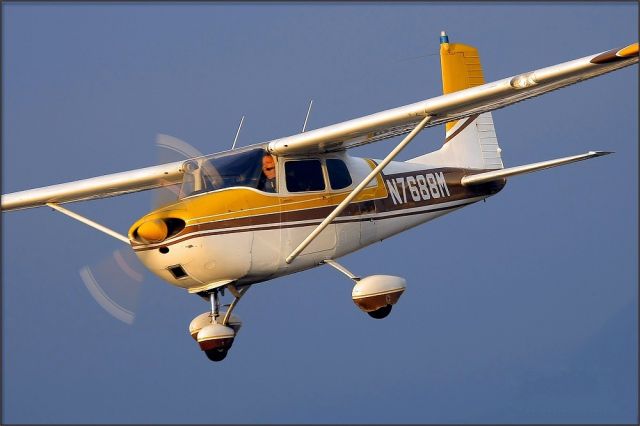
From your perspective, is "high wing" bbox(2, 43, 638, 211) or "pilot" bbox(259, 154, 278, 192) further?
"pilot" bbox(259, 154, 278, 192)

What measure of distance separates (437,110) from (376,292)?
287 centimetres

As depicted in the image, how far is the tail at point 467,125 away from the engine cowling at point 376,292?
438cm

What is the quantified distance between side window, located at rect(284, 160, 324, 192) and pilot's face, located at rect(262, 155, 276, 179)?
254 millimetres

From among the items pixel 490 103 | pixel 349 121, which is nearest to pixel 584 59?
pixel 490 103

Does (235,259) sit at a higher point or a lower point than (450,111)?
lower

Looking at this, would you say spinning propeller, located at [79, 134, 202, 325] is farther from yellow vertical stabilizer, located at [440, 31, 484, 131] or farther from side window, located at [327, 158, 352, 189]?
yellow vertical stabilizer, located at [440, 31, 484, 131]

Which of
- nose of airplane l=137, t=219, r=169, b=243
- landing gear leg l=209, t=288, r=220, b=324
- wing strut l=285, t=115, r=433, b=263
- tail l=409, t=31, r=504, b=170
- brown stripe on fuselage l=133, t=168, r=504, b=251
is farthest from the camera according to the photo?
tail l=409, t=31, r=504, b=170

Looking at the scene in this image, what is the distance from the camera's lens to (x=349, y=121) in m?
23.2

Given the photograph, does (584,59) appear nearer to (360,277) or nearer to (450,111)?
(450,111)

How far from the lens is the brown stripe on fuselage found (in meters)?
22.1

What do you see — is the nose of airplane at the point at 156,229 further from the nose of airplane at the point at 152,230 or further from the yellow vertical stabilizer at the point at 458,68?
the yellow vertical stabilizer at the point at 458,68

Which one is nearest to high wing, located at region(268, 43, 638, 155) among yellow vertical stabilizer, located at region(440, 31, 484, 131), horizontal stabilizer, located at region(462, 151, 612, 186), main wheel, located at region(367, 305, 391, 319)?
horizontal stabilizer, located at region(462, 151, 612, 186)

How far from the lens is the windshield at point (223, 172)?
2261cm

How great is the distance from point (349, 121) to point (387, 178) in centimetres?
209
